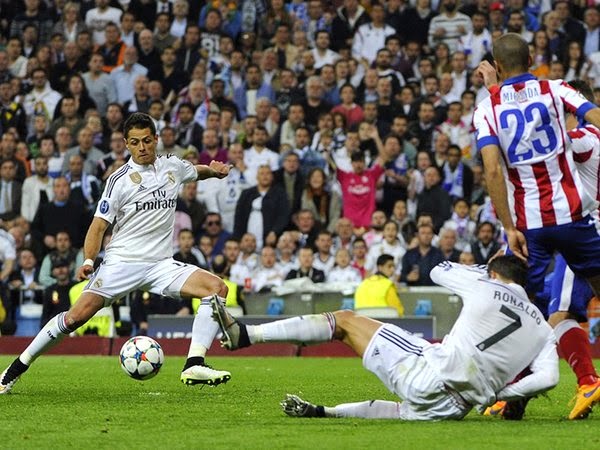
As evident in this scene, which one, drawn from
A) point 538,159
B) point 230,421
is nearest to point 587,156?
point 538,159

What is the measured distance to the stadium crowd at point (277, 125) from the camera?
20203 mm

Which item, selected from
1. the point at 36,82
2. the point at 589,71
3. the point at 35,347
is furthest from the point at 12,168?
the point at 35,347

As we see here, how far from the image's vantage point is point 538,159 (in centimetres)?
908

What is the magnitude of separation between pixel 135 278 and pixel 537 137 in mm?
4102

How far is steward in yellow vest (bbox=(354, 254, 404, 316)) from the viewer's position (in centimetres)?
1845

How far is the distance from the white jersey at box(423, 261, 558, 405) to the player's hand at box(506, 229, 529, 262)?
0.39 m

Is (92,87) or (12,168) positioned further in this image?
(92,87)

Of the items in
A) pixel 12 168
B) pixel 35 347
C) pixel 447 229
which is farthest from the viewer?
pixel 12 168

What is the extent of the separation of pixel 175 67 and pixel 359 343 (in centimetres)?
1546

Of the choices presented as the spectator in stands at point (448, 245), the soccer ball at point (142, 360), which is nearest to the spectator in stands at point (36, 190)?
the spectator in stands at point (448, 245)

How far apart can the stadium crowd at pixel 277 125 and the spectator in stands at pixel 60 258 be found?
0.02 m

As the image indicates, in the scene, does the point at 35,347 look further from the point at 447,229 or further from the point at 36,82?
the point at 36,82

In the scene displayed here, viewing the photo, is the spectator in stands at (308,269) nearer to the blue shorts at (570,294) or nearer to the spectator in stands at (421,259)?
the spectator in stands at (421,259)

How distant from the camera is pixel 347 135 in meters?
20.8
